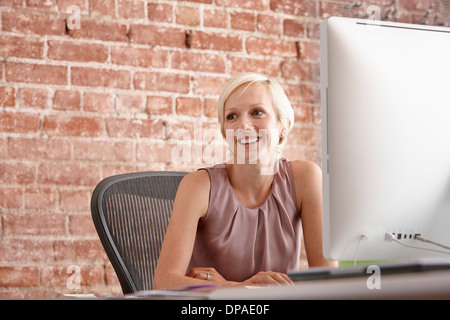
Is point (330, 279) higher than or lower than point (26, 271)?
higher

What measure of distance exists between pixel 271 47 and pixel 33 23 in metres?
0.93

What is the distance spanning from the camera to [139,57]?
2174mm

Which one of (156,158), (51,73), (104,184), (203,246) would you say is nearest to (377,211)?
(203,246)

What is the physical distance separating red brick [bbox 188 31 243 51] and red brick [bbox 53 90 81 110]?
1.62ft

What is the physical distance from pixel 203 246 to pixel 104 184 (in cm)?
31

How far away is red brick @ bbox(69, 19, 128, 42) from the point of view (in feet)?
6.92

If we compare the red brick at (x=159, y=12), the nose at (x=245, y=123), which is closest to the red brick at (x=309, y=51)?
the red brick at (x=159, y=12)

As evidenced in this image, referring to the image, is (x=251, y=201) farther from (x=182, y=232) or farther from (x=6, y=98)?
(x=6, y=98)

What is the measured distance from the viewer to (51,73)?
6.76 feet

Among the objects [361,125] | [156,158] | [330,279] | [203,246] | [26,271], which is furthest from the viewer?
[156,158]

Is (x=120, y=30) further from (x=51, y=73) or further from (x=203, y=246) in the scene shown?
(x=203, y=246)

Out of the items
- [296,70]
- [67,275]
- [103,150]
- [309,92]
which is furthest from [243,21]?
[67,275]

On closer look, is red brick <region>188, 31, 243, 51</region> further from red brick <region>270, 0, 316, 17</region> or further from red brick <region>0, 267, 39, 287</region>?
red brick <region>0, 267, 39, 287</region>

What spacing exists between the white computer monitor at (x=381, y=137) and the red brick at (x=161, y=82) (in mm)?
1369
